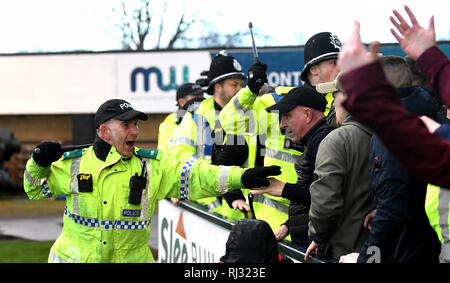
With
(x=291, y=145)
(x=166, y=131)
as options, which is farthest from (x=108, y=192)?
(x=166, y=131)

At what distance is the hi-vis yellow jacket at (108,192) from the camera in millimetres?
4168

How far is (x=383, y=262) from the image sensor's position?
299 cm

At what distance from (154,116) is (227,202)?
1256 centimetres

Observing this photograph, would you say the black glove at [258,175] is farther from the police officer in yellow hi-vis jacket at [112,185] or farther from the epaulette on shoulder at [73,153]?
the epaulette on shoulder at [73,153]

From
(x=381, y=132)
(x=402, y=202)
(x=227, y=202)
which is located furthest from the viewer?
(x=227, y=202)

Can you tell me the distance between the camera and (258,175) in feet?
13.0

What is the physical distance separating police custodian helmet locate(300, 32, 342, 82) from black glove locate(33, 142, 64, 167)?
1870 mm

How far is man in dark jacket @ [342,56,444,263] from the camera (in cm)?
290

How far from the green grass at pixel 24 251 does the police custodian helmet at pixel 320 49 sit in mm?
6228

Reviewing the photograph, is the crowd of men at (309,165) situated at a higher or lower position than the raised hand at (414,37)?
lower

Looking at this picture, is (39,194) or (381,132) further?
(39,194)

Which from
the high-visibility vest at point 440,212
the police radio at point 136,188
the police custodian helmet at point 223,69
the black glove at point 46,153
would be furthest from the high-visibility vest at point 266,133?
the high-visibility vest at point 440,212
